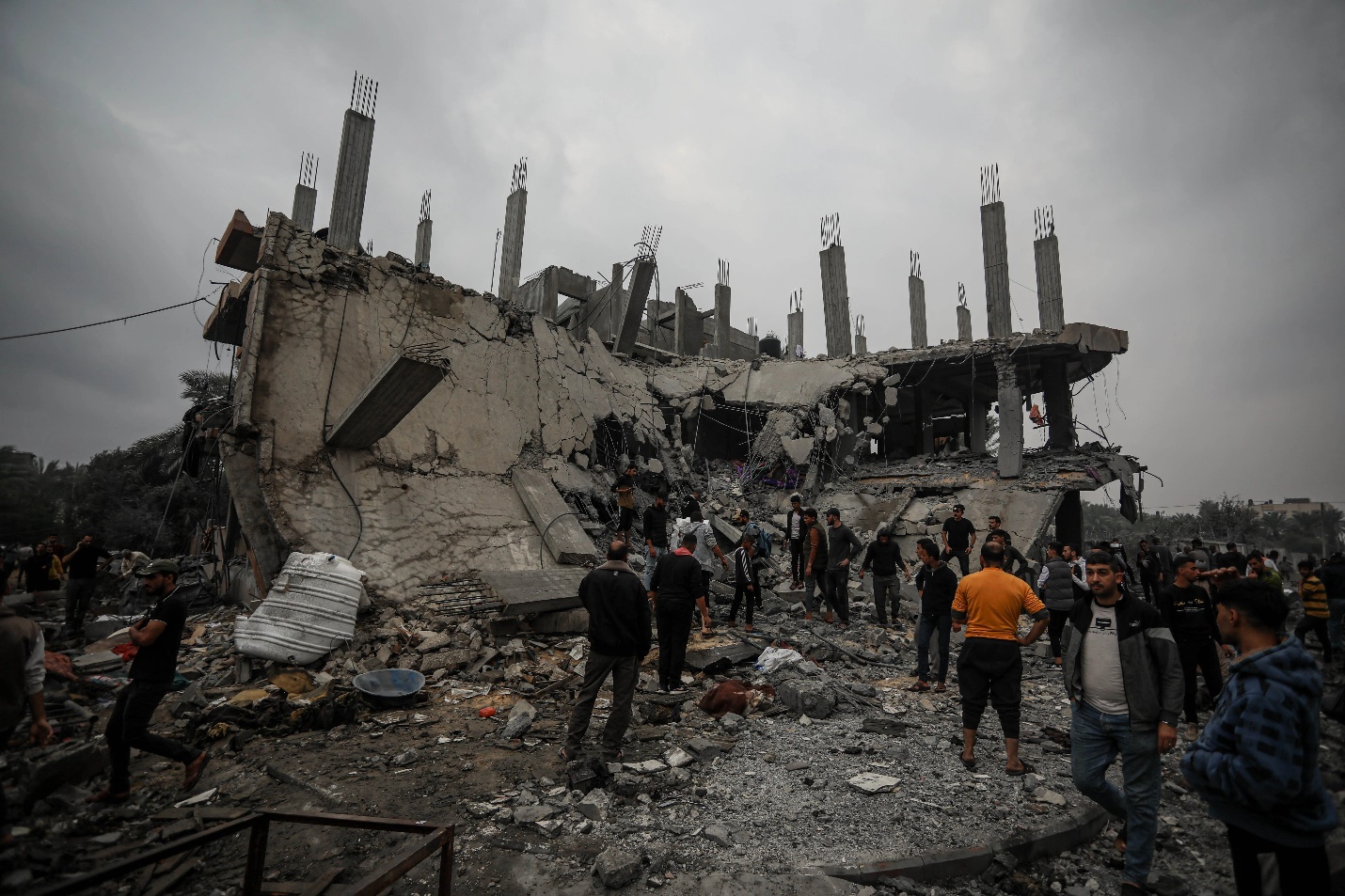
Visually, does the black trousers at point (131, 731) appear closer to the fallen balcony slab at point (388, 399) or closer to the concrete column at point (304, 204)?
the fallen balcony slab at point (388, 399)

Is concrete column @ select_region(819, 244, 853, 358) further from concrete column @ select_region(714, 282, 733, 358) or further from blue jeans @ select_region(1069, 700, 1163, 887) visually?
blue jeans @ select_region(1069, 700, 1163, 887)

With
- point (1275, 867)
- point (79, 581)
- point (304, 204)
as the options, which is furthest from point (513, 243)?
point (1275, 867)

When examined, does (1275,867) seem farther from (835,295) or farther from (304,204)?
(304,204)

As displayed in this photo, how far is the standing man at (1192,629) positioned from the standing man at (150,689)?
708cm

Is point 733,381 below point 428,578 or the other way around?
the other way around

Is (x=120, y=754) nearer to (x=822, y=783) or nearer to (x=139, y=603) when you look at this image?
(x=822, y=783)

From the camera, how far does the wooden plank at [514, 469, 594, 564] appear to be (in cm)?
812

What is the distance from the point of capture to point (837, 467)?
13.9m

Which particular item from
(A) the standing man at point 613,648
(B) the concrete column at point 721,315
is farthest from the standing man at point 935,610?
(B) the concrete column at point 721,315

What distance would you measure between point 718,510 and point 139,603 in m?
9.53

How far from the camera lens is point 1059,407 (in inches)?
550

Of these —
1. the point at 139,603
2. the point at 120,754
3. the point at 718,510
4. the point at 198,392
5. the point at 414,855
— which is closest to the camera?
the point at 414,855

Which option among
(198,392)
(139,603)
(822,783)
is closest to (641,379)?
(139,603)

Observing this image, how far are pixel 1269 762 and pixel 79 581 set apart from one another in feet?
35.4
